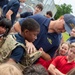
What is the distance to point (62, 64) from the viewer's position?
410 cm

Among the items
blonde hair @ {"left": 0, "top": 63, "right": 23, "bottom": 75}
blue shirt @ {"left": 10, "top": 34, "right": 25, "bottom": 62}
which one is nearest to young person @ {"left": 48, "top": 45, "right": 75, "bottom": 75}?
blue shirt @ {"left": 10, "top": 34, "right": 25, "bottom": 62}

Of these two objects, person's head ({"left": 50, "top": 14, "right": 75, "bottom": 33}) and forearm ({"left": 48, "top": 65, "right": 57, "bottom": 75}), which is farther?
person's head ({"left": 50, "top": 14, "right": 75, "bottom": 33})

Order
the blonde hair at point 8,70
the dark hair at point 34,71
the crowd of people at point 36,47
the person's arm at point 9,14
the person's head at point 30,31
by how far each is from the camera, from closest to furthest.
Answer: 1. the blonde hair at point 8,70
2. the dark hair at point 34,71
3. the crowd of people at point 36,47
4. the person's head at point 30,31
5. the person's arm at point 9,14

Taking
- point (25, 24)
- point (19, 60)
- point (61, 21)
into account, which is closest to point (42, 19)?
point (61, 21)

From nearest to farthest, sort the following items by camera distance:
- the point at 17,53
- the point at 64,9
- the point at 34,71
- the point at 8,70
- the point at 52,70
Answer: the point at 8,70 < the point at 34,71 < the point at 17,53 < the point at 52,70 < the point at 64,9

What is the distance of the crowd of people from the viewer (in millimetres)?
3132

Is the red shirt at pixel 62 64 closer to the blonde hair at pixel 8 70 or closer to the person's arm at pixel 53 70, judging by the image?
the person's arm at pixel 53 70

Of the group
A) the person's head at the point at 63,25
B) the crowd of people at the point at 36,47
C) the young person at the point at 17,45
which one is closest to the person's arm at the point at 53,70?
the crowd of people at the point at 36,47

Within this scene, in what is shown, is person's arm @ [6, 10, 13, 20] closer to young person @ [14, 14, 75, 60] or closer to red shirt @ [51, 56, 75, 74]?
young person @ [14, 14, 75, 60]

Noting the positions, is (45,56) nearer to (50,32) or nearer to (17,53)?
(50,32)

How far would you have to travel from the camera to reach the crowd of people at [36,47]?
10.3 ft

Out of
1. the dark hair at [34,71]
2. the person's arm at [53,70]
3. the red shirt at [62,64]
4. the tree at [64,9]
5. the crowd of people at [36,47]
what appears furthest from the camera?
the tree at [64,9]

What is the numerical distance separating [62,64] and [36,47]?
0.47 meters

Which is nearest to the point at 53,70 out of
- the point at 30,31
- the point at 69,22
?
the point at 69,22
